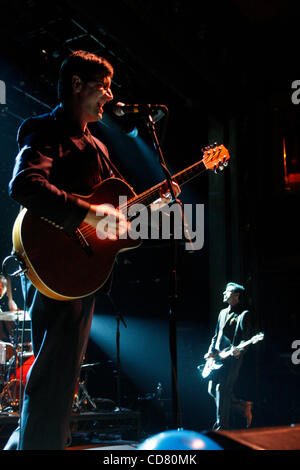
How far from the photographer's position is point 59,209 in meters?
1.95

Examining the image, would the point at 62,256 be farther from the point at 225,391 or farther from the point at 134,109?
the point at 225,391

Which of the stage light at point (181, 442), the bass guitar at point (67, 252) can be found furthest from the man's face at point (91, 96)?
the stage light at point (181, 442)

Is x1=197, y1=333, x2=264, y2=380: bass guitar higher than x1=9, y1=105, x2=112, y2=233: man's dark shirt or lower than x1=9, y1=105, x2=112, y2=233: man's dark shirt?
lower

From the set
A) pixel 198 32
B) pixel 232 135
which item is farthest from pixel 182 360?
pixel 198 32

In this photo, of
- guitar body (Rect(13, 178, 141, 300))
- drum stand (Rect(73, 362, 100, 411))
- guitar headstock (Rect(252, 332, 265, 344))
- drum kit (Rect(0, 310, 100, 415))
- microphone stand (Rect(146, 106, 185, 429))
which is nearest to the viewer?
guitar body (Rect(13, 178, 141, 300))

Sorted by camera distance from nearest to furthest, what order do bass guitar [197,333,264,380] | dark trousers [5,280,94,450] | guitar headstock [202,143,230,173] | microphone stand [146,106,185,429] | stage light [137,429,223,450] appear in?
stage light [137,429,223,450] → dark trousers [5,280,94,450] → microphone stand [146,106,185,429] → guitar headstock [202,143,230,173] → bass guitar [197,333,264,380]

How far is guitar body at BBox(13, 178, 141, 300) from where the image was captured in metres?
1.96

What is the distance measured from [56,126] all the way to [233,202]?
21.7 feet

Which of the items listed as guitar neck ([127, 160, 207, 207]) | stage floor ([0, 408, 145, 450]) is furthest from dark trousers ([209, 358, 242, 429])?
guitar neck ([127, 160, 207, 207])

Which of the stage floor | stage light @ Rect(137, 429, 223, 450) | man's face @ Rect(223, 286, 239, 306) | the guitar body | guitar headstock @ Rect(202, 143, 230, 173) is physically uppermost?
guitar headstock @ Rect(202, 143, 230, 173)

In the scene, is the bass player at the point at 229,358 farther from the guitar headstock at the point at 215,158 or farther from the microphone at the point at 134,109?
the microphone at the point at 134,109

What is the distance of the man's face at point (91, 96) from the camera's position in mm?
2270

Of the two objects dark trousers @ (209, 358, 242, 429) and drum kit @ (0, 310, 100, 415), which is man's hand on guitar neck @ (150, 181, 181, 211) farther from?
dark trousers @ (209, 358, 242, 429)

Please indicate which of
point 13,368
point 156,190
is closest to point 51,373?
point 156,190
